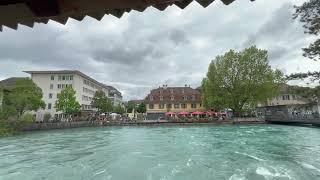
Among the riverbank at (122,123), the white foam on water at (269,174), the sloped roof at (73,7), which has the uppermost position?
the sloped roof at (73,7)

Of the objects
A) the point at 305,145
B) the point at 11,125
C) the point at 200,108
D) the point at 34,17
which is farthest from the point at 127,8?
the point at 200,108

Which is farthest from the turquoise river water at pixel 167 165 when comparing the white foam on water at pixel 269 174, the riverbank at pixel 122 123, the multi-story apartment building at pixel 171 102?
the multi-story apartment building at pixel 171 102

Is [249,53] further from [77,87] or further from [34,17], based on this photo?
[34,17]

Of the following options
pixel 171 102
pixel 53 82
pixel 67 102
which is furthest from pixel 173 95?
pixel 53 82

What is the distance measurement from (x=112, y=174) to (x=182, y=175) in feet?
10.9

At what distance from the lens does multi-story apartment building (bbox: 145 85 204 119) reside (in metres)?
82.7

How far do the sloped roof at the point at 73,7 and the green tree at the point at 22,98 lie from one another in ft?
157

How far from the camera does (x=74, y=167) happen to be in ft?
52.4

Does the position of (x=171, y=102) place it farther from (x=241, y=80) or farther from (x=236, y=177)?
(x=236, y=177)

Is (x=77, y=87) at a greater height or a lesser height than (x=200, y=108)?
greater

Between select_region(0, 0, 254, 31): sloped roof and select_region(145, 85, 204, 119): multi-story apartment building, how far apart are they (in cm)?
7872

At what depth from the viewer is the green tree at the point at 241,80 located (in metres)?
64.3

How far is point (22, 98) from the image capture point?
178 ft

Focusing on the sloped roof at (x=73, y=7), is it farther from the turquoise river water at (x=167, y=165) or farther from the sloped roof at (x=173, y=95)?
the sloped roof at (x=173, y=95)
